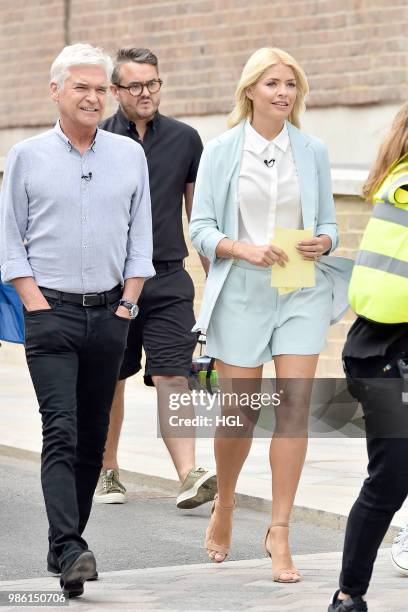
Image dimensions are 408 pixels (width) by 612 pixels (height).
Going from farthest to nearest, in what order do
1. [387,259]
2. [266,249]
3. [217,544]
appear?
1. [217,544]
2. [266,249]
3. [387,259]

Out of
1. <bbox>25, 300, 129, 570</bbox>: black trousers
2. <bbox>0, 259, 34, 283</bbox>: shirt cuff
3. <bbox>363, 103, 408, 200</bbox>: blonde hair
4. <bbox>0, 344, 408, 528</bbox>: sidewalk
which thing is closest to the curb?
<bbox>0, 344, 408, 528</bbox>: sidewalk

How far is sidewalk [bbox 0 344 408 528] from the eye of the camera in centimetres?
896

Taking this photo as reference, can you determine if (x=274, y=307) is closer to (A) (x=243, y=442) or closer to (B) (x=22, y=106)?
(A) (x=243, y=442)

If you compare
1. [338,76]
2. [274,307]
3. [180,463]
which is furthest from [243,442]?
[338,76]

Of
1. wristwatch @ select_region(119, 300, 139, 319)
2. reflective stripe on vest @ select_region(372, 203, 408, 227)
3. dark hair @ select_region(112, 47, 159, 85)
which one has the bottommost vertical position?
wristwatch @ select_region(119, 300, 139, 319)

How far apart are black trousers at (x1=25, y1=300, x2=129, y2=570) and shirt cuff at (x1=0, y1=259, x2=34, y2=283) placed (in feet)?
0.50

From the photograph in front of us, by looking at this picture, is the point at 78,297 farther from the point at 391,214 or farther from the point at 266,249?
the point at 391,214

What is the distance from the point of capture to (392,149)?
5734 mm

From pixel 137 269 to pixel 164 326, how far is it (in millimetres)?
2125

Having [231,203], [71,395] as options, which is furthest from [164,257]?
[71,395]

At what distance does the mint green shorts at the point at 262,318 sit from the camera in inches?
276

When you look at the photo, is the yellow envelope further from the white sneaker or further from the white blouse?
the white sneaker

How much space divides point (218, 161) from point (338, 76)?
336 inches

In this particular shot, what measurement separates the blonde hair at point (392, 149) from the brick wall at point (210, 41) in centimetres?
917
